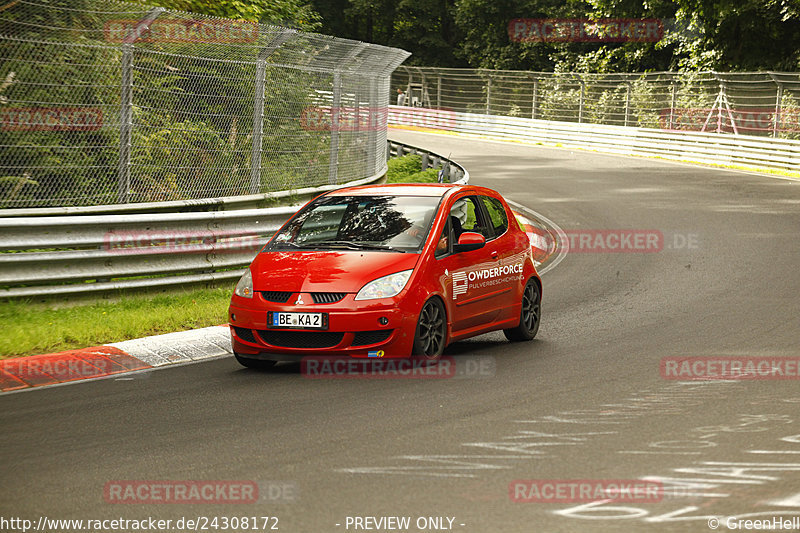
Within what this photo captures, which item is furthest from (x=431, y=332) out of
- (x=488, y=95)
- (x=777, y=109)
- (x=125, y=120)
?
(x=488, y=95)


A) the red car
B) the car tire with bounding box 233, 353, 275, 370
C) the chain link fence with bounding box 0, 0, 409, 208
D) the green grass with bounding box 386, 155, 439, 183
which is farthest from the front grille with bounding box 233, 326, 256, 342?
the green grass with bounding box 386, 155, 439, 183

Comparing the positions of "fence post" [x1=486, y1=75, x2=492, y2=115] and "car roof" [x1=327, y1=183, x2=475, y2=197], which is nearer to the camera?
"car roof" [x1=327, y1=183, x2=475, y2=197]

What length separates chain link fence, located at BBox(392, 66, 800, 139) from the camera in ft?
108

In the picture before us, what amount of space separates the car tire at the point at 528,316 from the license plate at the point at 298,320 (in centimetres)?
253

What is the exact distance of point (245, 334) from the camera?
8961 millimetres

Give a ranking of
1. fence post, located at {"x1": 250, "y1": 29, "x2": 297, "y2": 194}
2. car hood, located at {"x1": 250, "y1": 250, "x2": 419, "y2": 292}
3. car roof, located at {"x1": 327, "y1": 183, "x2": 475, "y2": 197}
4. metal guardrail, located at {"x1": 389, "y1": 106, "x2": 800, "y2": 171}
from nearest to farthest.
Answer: car hood, located at {"x1": 250, "y1": 250, "x2": 419, "y2": 292}
car roof, located at {"x1": 327, "y1": 183, "x2": 475, "y2": 197}
fence post, located at {"x1": 250, "y1": 29, "x2": 297, "y2": 194}
metal guardrail, located at {"x1": 389, "y1": 106, "x2": 800, "y2": 171}

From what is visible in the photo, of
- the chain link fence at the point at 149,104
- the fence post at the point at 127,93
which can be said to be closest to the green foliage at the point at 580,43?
the chain link fence at the point at 149,104

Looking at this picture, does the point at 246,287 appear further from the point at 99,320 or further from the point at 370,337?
the point at 99,320

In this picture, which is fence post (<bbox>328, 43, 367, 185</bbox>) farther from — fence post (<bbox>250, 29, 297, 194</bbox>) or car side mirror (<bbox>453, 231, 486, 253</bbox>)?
car side mirror (<bbox>453, 231, 486, 253</bbox>)

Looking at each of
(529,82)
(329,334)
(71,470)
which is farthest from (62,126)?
(529,82)

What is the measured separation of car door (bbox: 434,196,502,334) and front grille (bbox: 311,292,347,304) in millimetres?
1031

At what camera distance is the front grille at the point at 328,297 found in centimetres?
873

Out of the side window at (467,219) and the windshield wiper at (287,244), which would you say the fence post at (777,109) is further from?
the windshield wiper at (287,244)

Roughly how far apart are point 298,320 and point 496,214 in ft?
9.31
